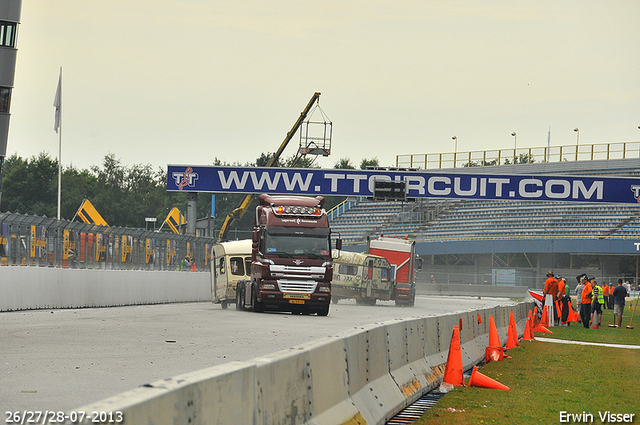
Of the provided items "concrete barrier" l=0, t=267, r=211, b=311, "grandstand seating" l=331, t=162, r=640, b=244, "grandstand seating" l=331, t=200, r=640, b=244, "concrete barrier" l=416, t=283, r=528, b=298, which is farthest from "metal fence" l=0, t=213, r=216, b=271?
"grandstand seating" l=331, t=200, r=640, b=244

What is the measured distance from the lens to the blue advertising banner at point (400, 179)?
144 ft

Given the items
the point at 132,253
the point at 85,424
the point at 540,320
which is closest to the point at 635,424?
the point at 85,424

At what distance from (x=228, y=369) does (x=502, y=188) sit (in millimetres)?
40531

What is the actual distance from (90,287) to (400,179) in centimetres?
2145

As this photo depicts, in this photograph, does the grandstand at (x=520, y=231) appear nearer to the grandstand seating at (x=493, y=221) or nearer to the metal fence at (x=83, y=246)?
the grandstand seating at (x=493, y=221)

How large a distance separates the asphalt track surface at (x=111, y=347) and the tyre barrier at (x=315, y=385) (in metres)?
2.45

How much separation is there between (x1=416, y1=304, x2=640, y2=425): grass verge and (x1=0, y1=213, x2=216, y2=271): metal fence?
12057mm

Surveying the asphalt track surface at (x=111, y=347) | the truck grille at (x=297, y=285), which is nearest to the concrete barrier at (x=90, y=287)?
the asphalt track surface at (x=111, y=347)

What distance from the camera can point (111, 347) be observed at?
14.0 m

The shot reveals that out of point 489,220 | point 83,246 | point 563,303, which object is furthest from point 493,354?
point 489,220

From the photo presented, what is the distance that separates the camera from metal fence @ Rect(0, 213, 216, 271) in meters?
22.0

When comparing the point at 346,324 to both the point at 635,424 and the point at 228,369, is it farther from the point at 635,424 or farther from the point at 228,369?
the point at 228,369

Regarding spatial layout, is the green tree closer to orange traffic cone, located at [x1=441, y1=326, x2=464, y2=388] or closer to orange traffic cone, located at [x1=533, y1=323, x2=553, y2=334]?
orange traffic cone, located at [x1=533, y1=323, x2=553, y2=334]

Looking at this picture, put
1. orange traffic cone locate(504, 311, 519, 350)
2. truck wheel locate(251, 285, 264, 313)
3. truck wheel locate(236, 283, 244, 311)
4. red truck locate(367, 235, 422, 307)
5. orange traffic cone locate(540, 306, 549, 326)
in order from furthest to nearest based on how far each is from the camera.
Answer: red truck locate(367, 235, 422, 307) < truck wheel locate(236, 283, 244, 311) < orange traffic cone locate(540, 306, 549, 326) < truck wheel locate(251, 285, 264, 313) < orange traffic cone locate(504, 311, 519, 350)
